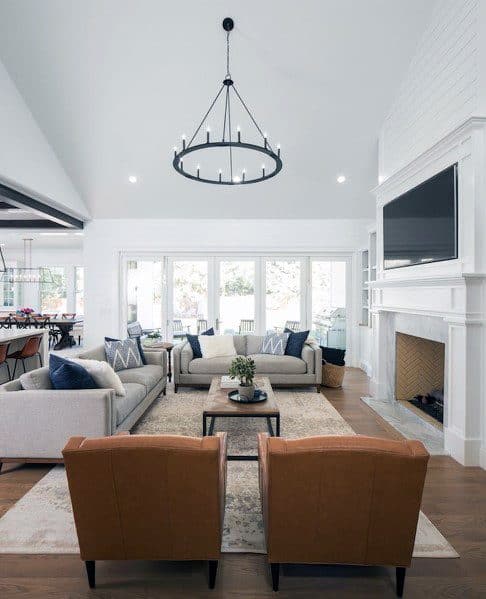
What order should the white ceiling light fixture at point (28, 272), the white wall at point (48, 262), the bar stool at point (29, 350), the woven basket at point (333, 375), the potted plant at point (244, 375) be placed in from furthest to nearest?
the white wall at point (48, 262)
the white ceiling light fixture at point (28, 272)
the woven basket at point (333, 375)
the bar stool at point (29, 350)
the potted plant at point (244, 375)

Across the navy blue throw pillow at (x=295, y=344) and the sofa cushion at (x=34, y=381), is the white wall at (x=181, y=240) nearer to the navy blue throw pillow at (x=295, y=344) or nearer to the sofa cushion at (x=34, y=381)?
the navy blue throw pillow at (x=295, y=344)

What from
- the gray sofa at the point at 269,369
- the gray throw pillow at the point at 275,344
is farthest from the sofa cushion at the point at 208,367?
the gray throw pillow at the point at 275,344

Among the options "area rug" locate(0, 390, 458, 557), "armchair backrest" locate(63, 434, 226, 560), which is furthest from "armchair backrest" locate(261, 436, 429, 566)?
"area rug" locate(0, 390, 458, 557)

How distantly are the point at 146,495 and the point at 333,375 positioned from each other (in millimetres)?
4304

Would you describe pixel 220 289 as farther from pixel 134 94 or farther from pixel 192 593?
pixel 192 593

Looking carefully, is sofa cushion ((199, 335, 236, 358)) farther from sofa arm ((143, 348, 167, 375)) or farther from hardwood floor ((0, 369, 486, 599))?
hardwood floor ((0, 369, 486, 599))

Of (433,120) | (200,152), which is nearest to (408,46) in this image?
(433,120)

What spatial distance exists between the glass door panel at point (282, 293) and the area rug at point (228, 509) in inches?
129

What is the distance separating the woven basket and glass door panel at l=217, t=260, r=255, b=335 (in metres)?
2.08

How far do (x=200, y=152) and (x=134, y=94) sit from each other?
1.21m

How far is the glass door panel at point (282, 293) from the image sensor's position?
7328 millimetres

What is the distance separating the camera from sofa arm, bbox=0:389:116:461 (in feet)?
9.70

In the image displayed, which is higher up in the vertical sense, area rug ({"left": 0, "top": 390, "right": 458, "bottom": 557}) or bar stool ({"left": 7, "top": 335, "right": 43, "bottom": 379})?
bar stool ({"left": 7, "top": 335, "right": 43, "bottom": 379})

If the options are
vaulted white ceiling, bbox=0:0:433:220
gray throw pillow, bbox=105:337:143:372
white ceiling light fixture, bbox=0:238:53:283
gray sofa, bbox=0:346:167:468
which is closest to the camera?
gray sofa, bbox=0:346:167:468
